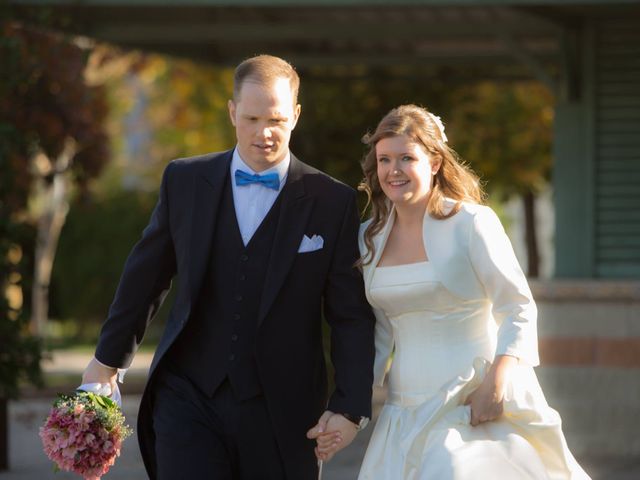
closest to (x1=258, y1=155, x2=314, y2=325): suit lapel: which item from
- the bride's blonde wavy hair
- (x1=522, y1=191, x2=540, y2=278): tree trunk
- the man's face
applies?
the man's face

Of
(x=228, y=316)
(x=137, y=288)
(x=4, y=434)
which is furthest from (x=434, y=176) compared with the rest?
(x=4, y=434)

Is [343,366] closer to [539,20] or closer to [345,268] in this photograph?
[345,268]

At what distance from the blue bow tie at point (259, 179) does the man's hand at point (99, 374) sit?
2.64 ft

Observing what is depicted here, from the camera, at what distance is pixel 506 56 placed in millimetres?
16062

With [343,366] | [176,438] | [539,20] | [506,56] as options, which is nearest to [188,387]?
[176,438]

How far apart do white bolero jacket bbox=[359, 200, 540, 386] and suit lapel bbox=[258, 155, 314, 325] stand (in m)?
0.27

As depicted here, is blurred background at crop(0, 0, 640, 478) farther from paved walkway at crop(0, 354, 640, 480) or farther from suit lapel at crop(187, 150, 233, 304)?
suit lapel at crop(187, 150, 233, 304)

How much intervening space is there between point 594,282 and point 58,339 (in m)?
15.3

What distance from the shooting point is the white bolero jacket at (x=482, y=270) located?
524 cm

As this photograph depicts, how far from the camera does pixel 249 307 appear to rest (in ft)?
17.6

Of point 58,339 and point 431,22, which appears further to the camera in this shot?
point 58,339

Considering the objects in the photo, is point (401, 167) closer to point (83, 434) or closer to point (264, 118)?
point (264, 118)

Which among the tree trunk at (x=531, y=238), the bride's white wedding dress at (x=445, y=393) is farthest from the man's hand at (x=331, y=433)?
the tree trunk at (x=531, y=238)

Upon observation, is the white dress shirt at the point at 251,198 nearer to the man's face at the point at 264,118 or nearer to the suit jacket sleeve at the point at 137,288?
the man's face at the point at 264,118
